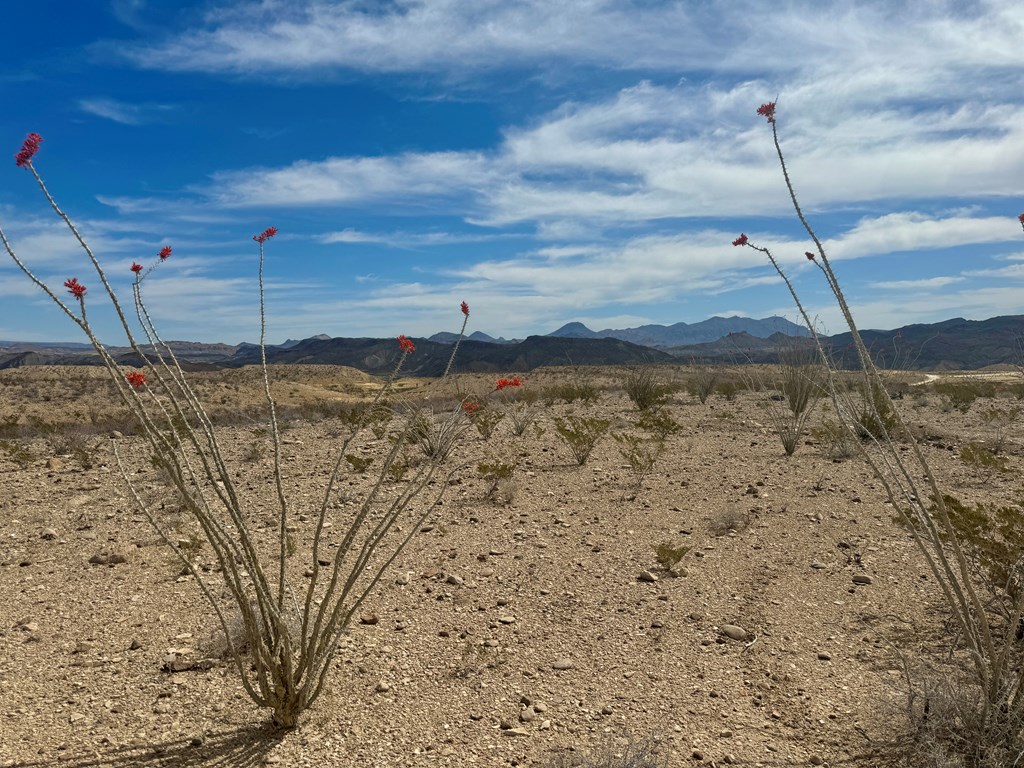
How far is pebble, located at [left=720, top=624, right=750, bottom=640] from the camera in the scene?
3807 mm

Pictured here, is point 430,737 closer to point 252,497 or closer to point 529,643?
point 529,643

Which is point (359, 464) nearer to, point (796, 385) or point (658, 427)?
point (658, 427)

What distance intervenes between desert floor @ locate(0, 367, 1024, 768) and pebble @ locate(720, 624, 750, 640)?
0.15 ft

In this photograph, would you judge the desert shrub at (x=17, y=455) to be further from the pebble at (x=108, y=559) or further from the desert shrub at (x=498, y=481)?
the desert shrub at (x=498, y=481)

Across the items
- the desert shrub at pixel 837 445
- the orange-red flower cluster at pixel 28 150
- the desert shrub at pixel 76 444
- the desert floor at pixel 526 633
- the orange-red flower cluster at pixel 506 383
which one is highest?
the orange-red flower cluster at pixel 28 150

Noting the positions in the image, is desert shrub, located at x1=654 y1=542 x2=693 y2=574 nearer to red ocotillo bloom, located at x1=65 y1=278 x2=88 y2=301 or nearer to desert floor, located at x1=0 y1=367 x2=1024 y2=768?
desert floor, located at x1=0 y1=367 x2=1024 y2=768

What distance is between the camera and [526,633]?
12.9 ft

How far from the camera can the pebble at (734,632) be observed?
3807mm

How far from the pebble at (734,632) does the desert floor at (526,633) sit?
0.15 ft

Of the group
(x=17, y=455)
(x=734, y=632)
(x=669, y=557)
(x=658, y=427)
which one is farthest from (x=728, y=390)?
(x=17, y=455)

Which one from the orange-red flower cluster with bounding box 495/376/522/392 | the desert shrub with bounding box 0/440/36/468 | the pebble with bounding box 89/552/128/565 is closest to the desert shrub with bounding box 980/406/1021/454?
the orange-red flower cluster with bounding box 495/376/522/392

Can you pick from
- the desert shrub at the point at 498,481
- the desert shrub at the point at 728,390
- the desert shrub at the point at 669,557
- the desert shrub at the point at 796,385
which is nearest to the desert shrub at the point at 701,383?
the desert shrub at the point at 728,390

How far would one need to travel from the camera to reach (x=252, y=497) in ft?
23.5

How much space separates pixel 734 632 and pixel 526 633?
1196 millimetres
